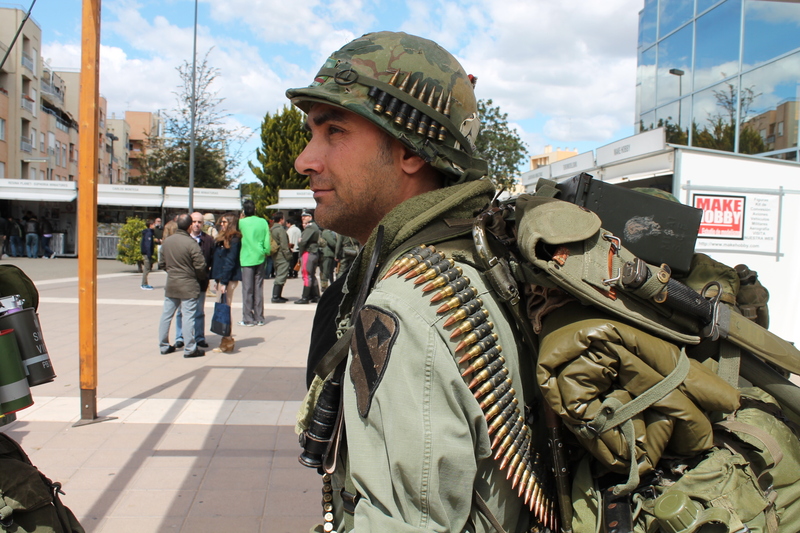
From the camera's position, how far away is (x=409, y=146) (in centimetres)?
151

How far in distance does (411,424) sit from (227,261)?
7696 mm

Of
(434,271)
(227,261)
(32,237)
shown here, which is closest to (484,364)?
(434,271)

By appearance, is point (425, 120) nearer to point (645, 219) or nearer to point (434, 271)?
point (434, 271)

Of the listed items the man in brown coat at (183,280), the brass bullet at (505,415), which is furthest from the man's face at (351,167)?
the man in brown coat at (183,280)

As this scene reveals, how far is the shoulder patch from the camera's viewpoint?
1.13 meters

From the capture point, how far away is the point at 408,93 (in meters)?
1.54

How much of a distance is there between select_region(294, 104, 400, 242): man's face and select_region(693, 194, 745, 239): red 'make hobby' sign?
22.0 ft

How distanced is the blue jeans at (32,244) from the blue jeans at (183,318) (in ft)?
69.6

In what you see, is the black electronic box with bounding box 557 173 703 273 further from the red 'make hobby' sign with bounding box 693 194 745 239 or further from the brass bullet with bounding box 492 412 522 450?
the red 'make hobby' sign with bounding box 693 194 745 239

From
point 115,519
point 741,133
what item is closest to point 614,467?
point 115,519

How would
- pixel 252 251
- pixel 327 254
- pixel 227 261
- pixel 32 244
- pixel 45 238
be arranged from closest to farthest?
pixel 227 261 < pixel 252 251 < pixel 327 254 < pixel 32 244 < pixel 45 238

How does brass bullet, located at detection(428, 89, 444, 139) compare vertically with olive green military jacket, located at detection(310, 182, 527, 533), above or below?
above

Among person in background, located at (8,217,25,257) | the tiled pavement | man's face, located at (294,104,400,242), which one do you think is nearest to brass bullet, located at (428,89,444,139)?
man's face, located at (294,104,400,242)

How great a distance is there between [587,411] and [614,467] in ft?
0.51
